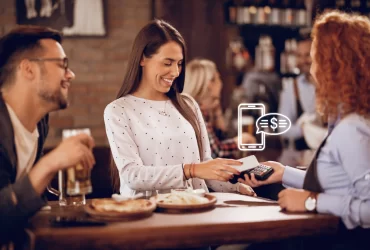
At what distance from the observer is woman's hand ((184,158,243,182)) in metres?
2.31

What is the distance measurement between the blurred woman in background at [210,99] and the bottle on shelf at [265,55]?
2.33 m

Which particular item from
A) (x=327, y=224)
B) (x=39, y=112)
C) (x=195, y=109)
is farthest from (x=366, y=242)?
(x=39, y=112)

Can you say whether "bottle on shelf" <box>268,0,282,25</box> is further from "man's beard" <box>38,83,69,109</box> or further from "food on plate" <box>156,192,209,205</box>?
"man's beard" <box>38,83,69,109</box>

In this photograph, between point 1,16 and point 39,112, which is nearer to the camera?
point 39,112

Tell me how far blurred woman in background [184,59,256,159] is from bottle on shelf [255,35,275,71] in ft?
7.66

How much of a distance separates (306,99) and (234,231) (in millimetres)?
3911

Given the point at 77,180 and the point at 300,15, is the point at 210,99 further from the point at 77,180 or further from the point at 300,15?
the point at 300,15

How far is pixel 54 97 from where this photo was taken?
6.92 feet

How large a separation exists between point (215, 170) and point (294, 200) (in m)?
0.37

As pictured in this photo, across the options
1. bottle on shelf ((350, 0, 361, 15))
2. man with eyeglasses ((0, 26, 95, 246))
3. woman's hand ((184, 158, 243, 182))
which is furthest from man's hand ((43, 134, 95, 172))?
bottle on shelf ((350, 0, 361, 15))

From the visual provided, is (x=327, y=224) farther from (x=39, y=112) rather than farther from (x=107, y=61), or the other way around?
(x=107, y=61)

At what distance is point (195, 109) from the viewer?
280 cm

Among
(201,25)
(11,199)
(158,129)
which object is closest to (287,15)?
(201,25)

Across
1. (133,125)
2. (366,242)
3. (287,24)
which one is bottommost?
(366,242)
